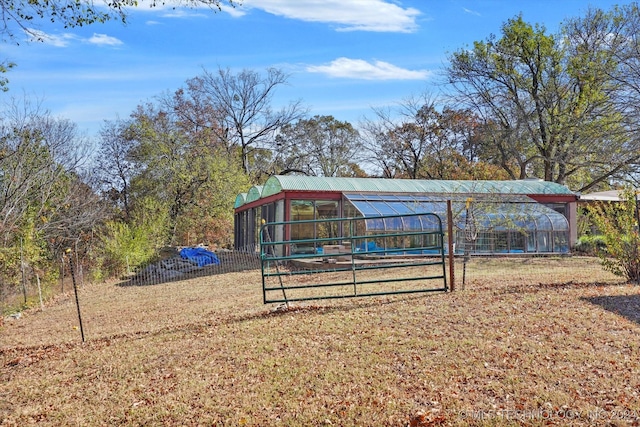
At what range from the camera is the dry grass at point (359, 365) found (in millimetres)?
4125

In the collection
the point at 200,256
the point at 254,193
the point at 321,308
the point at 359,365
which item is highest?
the point at 254,193

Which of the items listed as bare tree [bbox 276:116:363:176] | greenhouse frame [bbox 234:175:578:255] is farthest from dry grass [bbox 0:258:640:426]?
bare tree [bbox 276:116:363:176]

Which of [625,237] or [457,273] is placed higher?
[625,237]

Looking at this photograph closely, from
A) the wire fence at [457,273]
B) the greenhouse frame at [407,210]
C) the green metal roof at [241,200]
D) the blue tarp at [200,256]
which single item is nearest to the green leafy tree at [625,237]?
the wire fence at [457,273]

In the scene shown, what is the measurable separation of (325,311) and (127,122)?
23.2 m

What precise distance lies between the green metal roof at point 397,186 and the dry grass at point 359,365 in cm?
942

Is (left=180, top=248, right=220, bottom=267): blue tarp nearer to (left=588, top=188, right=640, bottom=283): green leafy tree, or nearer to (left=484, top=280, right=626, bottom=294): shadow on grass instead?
(left=484, top=280, right=626, bottom=294): shadow on grass

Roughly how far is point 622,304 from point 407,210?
1038 centimetres

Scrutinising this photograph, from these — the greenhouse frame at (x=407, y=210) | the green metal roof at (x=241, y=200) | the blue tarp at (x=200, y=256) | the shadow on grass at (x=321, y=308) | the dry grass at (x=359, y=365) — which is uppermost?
the green metal roof at (x=241, y=200)

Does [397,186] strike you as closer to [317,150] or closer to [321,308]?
[321,308]

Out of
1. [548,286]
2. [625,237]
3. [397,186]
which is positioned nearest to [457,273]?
[548,286]

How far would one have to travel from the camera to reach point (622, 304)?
6.94 meters

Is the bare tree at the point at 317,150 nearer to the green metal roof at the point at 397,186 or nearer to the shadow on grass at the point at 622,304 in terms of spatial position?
the green metal roof at the point at 397,186

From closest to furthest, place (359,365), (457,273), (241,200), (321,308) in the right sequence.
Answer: (359,365) → (321,308) → (457,273) → (241,200)
